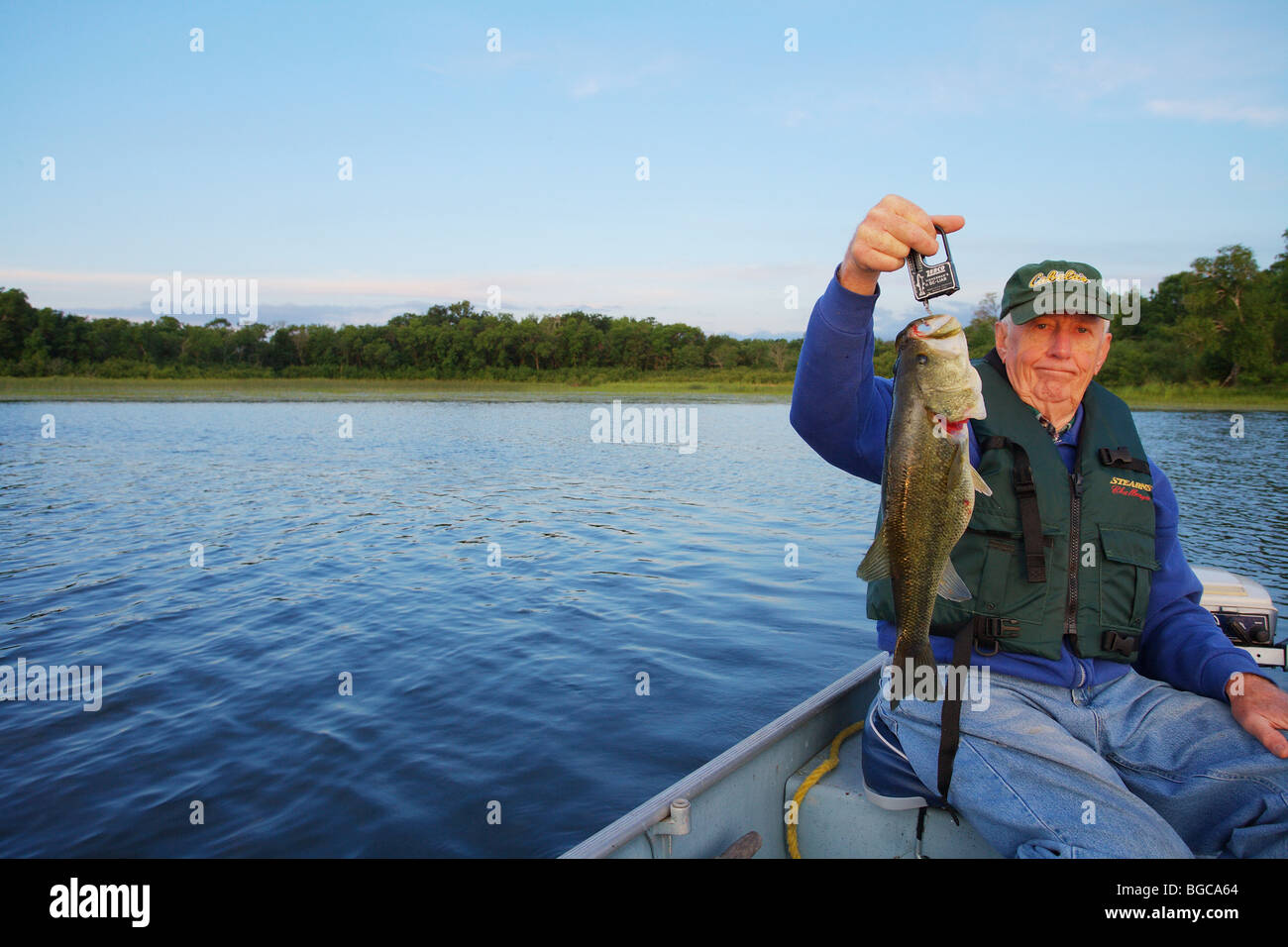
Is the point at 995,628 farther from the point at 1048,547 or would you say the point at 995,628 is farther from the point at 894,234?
the point at 894,234

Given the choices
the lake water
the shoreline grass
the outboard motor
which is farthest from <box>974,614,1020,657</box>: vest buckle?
the shoreline grass

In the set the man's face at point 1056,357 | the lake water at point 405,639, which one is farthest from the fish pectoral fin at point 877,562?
the lake water at point 405,639

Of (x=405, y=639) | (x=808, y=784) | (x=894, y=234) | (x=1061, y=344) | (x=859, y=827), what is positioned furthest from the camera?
(x=405, y=639)

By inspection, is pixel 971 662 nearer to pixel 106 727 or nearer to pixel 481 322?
pixel 106 727

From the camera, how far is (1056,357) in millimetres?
3693

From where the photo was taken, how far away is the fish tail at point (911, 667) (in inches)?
120

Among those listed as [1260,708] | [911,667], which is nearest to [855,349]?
[911,667]

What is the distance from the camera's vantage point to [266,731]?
25.8ft

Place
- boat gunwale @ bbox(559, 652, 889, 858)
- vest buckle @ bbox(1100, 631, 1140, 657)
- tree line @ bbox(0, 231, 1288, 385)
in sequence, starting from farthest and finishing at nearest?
tree line @ bbox(0, 231, 1288, 385) → vest buckle @ bbox(1100, 631, 1140, 657) → boat gunwale @ bbox(559, 652, 889, 858)

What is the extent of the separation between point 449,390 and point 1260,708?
9435cm

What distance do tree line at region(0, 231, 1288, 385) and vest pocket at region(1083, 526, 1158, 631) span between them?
74.4 m

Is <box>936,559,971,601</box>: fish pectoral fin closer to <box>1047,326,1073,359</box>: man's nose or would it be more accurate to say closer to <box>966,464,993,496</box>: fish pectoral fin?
<box>966,464,993,496</box>: fish pectoral fin

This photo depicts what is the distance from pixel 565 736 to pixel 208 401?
237 ft

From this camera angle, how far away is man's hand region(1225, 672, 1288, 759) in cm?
314
